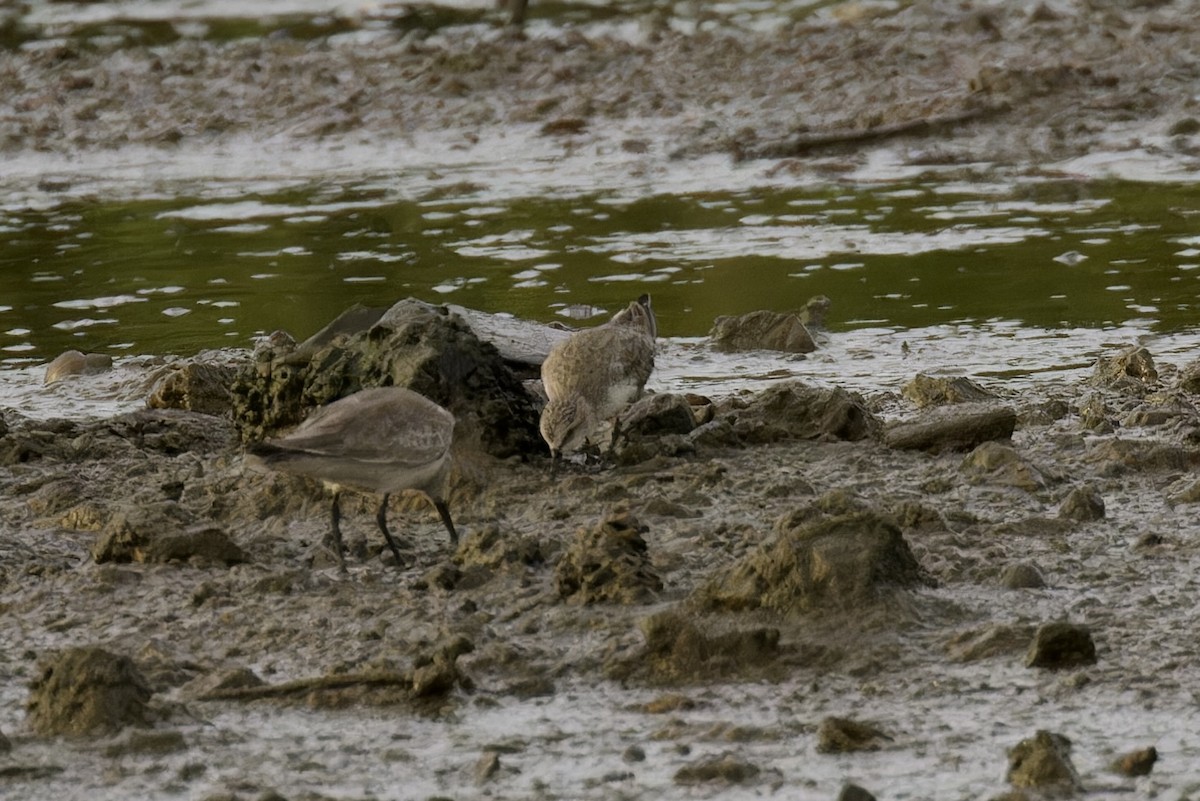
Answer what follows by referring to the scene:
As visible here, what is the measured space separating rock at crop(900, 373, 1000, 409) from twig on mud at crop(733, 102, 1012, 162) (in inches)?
273

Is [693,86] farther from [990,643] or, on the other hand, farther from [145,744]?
[145,744]

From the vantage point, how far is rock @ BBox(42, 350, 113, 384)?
9945 mm

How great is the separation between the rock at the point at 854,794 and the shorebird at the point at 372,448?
7.60ft

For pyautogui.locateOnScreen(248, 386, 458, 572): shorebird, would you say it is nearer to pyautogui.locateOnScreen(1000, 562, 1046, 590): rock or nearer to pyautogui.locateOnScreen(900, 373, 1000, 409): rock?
pyautogui.locateOnScreen(1000, 562, 1046, 590): rock

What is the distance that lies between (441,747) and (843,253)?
751cm

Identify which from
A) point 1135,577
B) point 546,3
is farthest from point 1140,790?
point 546,3

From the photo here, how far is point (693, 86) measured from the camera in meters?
Result: 17.4

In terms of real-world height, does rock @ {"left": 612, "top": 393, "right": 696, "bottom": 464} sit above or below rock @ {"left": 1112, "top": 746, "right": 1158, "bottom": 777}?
below

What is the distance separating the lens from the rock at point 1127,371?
27.9ft

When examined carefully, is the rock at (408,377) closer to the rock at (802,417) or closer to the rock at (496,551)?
the rock at (802,417)

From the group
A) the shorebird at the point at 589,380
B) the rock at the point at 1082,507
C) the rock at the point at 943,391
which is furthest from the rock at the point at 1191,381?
the shorebird at the point at 589,380

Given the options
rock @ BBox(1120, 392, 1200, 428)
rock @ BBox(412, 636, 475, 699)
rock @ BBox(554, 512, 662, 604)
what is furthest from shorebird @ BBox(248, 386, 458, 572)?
rock @ BBox(1120, 392, 1200, 428)

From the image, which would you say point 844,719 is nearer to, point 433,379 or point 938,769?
point 938,769

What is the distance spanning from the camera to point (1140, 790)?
4527 mm
